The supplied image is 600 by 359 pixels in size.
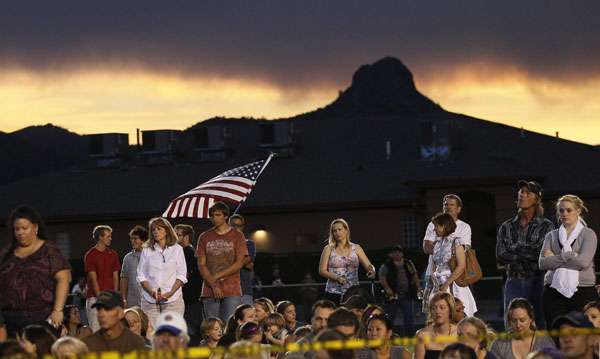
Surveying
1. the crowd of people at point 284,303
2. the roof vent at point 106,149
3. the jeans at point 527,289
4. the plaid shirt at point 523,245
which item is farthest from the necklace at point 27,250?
the roof vent at point 106,149

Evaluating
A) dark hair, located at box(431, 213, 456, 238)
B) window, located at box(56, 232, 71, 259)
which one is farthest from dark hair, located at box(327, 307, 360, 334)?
window, located at box(56, 232, 71, 259)

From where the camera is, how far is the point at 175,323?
846 centimetres

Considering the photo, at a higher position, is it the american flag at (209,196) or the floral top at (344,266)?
the american flag at (209,196)

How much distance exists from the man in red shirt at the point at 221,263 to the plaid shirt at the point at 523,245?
338 centimetres

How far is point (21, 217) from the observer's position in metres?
9.96

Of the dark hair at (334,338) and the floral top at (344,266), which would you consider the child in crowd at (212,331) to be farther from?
the dark hair at (334,338)

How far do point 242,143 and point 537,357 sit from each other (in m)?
44.3

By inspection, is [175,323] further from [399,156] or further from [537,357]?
[399,156]

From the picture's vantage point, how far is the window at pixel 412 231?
43.0 meters

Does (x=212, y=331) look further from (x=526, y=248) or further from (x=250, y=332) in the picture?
(x=526, y=248)

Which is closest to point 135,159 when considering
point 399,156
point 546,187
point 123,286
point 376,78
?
point 399,156

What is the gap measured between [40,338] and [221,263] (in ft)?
17.1

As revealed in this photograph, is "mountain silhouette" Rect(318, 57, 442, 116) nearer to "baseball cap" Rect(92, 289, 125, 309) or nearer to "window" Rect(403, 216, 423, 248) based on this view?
"window" Rect(403, 216, 423, 248)

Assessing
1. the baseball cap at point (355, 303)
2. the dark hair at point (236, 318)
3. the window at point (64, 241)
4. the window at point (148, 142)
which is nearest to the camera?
the dark hair at point (236, 318)
